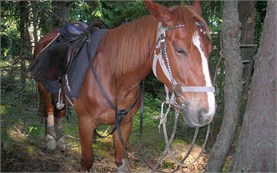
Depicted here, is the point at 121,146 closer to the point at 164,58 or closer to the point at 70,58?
the point at 70,58

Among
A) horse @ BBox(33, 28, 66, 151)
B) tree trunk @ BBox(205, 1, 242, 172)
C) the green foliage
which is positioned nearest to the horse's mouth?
tree trunk @ BBox(205, 1, 242, 172)

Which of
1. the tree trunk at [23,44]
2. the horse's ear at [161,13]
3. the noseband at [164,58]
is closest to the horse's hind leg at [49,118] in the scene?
the tree trunk at [23,44]

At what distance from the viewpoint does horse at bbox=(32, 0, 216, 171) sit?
2480 millimetres

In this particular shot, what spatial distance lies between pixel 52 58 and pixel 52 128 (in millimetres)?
1651

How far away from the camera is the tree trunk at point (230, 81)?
3.49 meters

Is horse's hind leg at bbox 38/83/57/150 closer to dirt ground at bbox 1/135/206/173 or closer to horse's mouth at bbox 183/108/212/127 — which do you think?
dirt ground at bbox 1/135/206/173

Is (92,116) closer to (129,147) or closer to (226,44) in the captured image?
(226,44)

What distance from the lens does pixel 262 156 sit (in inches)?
128

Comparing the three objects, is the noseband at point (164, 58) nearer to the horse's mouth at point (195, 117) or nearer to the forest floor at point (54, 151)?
the horse's mouth at point (195, 117)

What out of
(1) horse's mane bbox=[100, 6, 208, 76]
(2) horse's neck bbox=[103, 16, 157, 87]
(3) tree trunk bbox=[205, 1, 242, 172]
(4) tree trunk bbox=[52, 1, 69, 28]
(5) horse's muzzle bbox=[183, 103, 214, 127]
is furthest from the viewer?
(4) tree trunk bbox=[52, 1, 69, 28]

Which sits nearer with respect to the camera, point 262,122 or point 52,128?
point 262,122

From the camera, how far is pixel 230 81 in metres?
3.63

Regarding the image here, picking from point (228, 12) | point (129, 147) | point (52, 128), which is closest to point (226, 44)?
point (228, 12)

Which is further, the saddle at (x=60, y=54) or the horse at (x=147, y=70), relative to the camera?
the saddle at (x=60, y=54)
